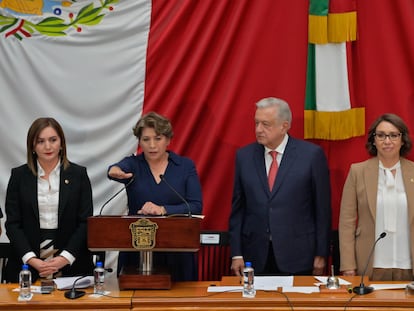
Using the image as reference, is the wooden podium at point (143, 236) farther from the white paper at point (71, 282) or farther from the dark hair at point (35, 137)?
the dark hair at point (35, 137)

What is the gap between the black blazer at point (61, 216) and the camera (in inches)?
138

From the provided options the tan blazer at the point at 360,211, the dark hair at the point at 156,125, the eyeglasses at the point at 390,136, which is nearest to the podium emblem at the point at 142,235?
the dark hair at the point at 156,125

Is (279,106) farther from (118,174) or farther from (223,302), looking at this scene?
(223,302)

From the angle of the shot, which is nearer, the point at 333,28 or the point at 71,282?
the point at 71,282

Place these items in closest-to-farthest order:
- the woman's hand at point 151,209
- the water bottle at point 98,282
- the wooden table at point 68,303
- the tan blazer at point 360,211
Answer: the wooden table at point 68,303, the water bottle at point 98,282, the woman's hand at point 151,209, the tan blazer at point 360,211

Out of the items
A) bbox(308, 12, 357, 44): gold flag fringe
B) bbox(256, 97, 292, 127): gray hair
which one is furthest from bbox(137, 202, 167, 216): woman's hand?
bbox(308, 12, 357, 44): gold flag fringe

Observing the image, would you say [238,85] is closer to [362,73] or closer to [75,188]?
[362,73]

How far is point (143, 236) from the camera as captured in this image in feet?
10.2

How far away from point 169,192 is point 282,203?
56 cm

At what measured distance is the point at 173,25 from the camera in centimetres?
410

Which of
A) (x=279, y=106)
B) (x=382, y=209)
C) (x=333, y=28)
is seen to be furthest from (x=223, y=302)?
(x=333, y=28)

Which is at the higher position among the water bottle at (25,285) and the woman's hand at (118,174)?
the woman's hand at (118,174)

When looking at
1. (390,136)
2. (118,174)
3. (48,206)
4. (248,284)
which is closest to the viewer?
(248,284)

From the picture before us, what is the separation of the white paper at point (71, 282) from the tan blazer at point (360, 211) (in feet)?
4.00
